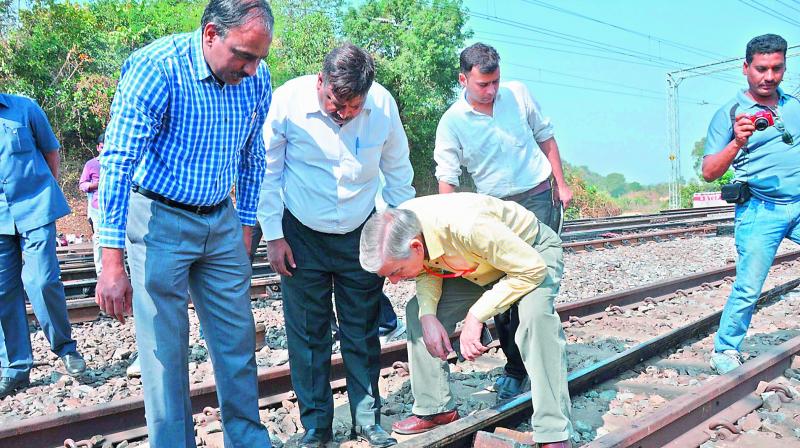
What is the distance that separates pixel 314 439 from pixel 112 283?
58.6 inches

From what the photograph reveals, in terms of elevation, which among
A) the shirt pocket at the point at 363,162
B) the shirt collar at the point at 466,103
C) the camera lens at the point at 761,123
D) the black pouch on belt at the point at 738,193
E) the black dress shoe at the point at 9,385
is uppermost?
the shirt collar at the point at 466,103

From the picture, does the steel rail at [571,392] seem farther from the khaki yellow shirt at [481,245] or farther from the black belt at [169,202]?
the black belt at [169,202]

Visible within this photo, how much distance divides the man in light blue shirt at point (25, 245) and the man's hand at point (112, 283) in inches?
98.0

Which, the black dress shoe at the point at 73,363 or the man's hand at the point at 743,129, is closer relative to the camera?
the man's hand at the point at 743,129

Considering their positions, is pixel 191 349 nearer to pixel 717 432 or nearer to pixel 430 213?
pixel 430 213

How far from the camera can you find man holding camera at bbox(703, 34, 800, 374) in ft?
15.1

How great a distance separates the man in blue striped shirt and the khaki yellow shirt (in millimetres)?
936

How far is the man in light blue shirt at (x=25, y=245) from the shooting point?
4.80 metres

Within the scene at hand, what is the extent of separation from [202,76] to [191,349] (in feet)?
11.2

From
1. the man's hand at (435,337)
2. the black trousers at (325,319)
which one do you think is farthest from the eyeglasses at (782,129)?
the black trousers at (325,319)

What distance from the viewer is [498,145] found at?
4723mm

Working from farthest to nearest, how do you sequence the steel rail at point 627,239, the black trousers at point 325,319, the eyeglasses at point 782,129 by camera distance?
the steel rail at point 627,239 → the eyeglasses at point 782,129 → the black trousers at point 325,319

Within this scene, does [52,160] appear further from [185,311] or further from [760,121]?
[760,121]

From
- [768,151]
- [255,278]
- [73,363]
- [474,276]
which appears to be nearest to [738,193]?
[768,151]
